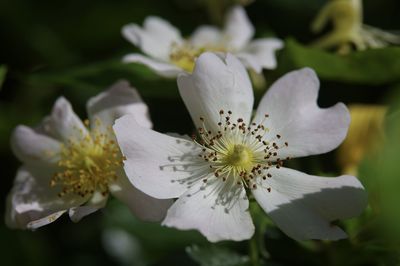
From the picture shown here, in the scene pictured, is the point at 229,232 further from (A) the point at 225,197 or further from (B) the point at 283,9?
(B) the point at 283,9

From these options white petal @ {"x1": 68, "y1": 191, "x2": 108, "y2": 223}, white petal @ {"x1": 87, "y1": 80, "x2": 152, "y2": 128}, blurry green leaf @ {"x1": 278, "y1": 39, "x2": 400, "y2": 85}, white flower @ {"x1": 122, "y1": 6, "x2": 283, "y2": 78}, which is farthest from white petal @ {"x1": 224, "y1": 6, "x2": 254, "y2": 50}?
white petal @ {"x1": 68, "y1": 191, "x2": 108, "y2": 223}

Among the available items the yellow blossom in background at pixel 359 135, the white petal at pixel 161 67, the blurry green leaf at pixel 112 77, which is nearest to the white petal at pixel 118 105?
the white petal at pixel 161 67

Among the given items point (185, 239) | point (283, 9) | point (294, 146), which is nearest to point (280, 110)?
point (294, 146)

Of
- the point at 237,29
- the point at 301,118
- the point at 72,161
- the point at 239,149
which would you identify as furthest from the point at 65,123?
the point at 237,29

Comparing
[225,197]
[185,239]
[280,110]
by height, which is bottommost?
[185,239]

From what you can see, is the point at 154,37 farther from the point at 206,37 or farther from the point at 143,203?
the point at 143,203

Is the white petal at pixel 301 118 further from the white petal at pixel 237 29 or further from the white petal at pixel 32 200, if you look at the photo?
the white petal at pixel 237 29

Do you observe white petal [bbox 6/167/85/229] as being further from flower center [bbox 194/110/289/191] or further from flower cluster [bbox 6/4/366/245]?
flower center [bbox 194/110/289/191]

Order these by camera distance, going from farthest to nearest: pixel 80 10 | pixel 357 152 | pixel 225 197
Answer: pixel 80 10, pixel 357 152, pixel 225 197
